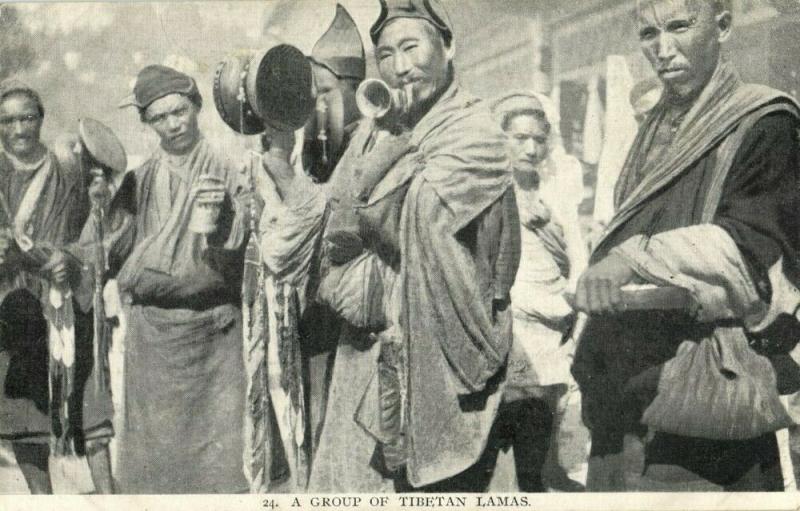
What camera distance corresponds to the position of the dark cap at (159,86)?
25.0ft

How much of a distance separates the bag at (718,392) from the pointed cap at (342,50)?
239cm

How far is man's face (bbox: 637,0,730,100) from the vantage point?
7250 mm

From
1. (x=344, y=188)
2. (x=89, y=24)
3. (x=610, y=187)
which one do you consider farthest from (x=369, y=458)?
(x=89, y=24)

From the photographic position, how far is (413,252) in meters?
7.30

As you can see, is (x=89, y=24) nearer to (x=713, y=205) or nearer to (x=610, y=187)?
(x=610, y=187)

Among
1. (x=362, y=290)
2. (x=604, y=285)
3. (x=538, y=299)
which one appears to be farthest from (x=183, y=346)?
(x=604, y=285)

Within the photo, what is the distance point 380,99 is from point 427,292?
3.72 ft

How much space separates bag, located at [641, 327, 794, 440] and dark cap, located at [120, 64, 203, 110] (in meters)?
3.10

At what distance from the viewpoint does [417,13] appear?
7.45 m

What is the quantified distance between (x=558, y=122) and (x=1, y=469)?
3.76 metres

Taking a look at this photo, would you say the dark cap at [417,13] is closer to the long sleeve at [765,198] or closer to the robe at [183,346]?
the robe at [183,346]

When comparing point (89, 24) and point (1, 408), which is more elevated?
point (89, 24)

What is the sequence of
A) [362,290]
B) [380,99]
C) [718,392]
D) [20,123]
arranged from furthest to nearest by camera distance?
[20,123]
[380,99]
[362,290]
[718,392]

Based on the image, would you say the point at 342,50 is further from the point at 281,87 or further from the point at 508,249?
the point at 508,249
